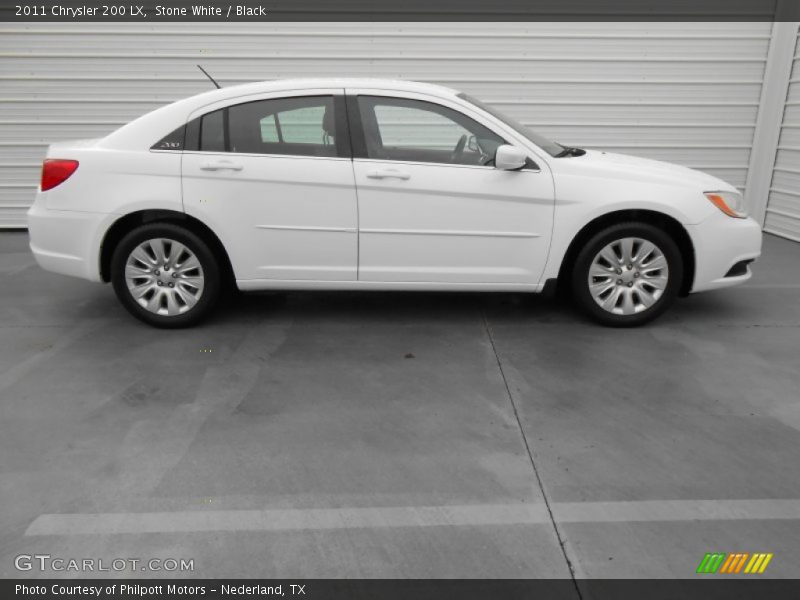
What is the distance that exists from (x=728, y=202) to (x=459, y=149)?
190 centimetres

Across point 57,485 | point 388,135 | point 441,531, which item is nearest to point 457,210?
point 388,135

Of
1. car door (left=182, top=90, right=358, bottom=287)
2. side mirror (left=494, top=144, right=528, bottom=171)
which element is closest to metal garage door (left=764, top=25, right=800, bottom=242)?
side mirror (left=494, top=144, right=528, bottom=171)

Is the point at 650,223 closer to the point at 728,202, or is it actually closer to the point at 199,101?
the point at 728,202

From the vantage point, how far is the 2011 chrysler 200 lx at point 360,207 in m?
4.25

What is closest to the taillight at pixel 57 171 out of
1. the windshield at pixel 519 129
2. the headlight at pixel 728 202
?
the windshield at pixel 519 129

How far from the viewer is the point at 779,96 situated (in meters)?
7.53

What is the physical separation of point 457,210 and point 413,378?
1.20 metres

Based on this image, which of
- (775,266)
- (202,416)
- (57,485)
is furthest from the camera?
(775,266)

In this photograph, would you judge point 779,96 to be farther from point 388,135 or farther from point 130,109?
point 130,109

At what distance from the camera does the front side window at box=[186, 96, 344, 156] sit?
429 centimetres

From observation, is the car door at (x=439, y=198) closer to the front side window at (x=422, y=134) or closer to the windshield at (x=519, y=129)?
the front side window at (x=422, y=134)

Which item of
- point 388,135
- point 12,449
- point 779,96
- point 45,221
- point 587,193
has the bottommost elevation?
point 12,449

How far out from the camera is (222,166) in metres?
4.22

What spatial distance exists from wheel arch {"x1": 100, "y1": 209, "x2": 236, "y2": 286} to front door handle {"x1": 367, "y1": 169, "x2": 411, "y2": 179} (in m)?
1.13
